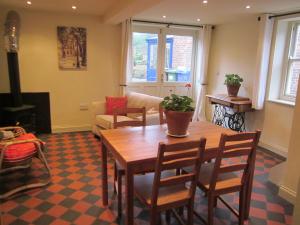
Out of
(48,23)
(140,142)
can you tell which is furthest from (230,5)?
(48,23)

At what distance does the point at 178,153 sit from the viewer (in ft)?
5.71

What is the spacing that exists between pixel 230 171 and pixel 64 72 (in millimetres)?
3888

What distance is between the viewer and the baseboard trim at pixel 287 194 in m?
2.63

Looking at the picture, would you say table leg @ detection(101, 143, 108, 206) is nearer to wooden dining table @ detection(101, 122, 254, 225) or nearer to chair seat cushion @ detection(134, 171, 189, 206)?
wooden dining table @ detection(101, 122, 254, 225)

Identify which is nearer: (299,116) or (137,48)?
(299,116)

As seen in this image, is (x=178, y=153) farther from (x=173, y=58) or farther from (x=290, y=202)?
(x=173, y=58)

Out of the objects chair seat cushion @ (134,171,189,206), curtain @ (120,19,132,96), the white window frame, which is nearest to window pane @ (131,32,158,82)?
the white window frame

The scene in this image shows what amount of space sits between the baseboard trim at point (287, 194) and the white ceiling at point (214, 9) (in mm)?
2432

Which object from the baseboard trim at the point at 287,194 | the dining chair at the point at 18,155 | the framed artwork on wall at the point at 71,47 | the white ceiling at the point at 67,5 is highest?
the white ceiling at the point at 67,5

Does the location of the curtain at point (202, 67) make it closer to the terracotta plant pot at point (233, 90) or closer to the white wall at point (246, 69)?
the white wall at point (246, 69)

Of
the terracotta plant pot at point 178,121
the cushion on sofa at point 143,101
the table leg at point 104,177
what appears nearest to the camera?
the terracotta plant pot at point 178,121

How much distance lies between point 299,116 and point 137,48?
3.70m

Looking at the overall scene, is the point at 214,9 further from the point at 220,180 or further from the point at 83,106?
the point at 83,106

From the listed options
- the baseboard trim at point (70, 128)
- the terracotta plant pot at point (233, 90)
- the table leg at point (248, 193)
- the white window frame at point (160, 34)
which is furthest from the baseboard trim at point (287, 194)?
the baseboard trim at point (70, 128)
